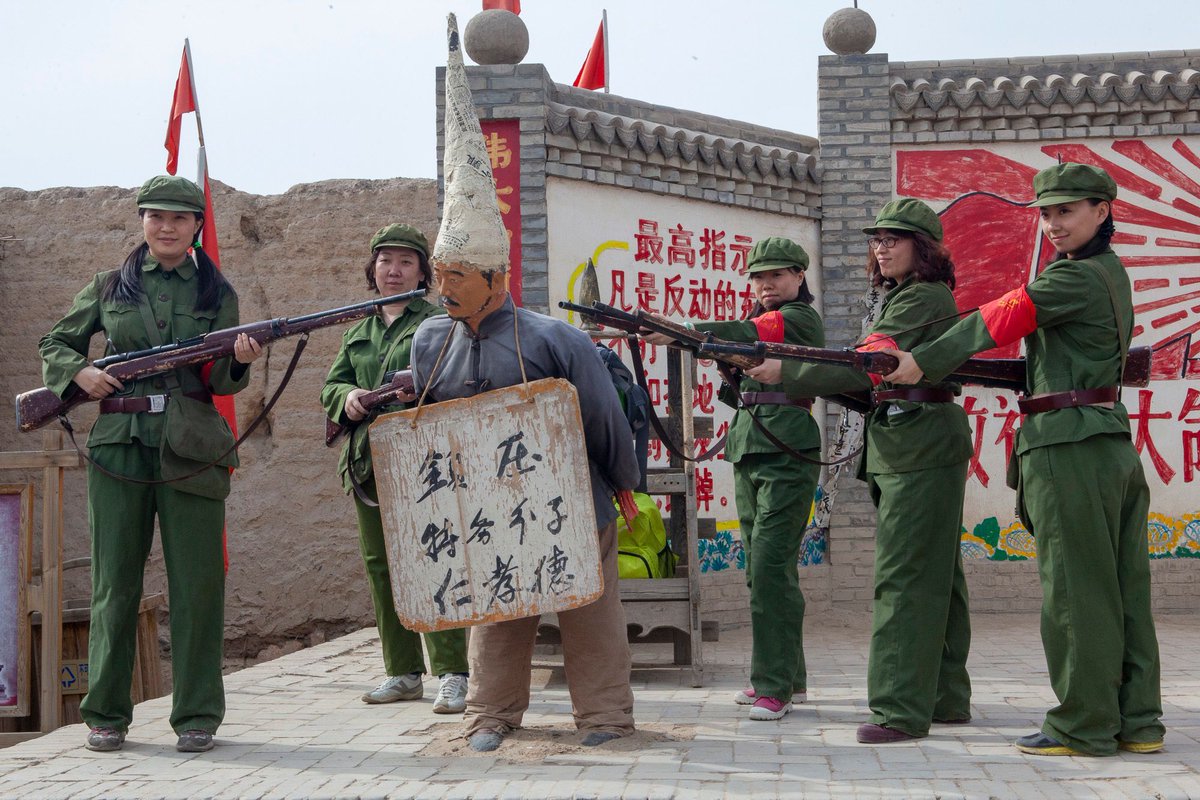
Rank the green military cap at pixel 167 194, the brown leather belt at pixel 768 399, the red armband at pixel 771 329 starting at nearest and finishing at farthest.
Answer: the green military cap at pixel 167 194 → the red armband at pixel 771 329 → the brown leather belt at pixel 768 399

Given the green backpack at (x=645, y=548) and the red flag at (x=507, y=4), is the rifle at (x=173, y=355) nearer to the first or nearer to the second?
the green backpack at (x=645, y=548)

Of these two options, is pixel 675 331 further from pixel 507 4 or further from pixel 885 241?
pixel 507 4

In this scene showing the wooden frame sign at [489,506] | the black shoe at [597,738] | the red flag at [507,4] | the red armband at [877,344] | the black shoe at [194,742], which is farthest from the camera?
the red flag at [507,4]

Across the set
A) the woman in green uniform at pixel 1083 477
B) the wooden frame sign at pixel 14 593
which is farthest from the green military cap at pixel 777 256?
the wooden frame sign at pixel 14 593

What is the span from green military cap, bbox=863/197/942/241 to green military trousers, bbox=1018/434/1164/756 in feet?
3.14

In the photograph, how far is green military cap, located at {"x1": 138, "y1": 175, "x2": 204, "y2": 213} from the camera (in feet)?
16.3

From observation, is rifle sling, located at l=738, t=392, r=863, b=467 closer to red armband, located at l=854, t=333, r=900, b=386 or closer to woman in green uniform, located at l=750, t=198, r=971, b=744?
woman in green uniform, located at l=750, t=198, r=971, b=744

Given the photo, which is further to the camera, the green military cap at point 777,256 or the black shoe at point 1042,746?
the green military cap at point 777,256

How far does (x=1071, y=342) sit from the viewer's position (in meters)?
4.38

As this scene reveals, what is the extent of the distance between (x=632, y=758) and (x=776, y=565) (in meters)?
1.28

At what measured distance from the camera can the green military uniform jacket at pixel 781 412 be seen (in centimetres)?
542

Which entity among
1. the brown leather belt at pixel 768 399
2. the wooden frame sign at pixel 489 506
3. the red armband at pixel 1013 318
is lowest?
the wooden frame sign at pixel 489 506

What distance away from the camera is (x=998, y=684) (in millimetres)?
6250

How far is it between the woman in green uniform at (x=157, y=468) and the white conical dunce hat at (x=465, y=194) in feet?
3.31
